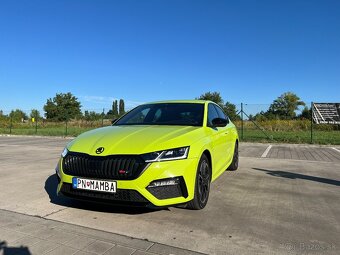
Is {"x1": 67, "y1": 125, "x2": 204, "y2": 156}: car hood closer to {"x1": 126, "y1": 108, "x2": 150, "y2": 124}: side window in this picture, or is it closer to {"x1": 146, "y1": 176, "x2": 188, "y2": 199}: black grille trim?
Result: {"x1": 146, "y1": 176, "x2": 188, "y2": 199}: black grille trim

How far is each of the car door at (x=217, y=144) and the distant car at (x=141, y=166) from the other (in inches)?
12.3

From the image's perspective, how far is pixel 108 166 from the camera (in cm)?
389

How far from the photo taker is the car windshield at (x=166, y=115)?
5.33 metres

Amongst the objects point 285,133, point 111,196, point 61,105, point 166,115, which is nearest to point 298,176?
point 166,115

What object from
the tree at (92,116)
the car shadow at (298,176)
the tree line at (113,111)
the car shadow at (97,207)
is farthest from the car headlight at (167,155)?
the tree at (92,116)

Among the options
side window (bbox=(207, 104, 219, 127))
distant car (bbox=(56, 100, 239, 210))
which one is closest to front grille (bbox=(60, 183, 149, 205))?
distant car (bbox=(56, 100, 239, 210))

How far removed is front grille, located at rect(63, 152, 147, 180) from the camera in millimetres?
3807

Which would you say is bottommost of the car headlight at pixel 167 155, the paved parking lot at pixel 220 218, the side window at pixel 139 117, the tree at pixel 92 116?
the paved parking lot at pixel 220 218

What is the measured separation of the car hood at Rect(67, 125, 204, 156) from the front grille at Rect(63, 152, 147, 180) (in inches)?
2.8

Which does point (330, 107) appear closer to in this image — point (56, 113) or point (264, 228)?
point (264, 228)

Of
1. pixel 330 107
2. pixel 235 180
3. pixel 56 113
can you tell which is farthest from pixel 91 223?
pixel 56 113

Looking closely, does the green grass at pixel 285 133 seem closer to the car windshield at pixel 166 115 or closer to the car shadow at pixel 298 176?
the car shadow at pixel 298 176

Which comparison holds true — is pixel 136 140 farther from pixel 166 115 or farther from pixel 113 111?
pixel 113 111

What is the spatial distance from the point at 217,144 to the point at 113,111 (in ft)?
70.6
